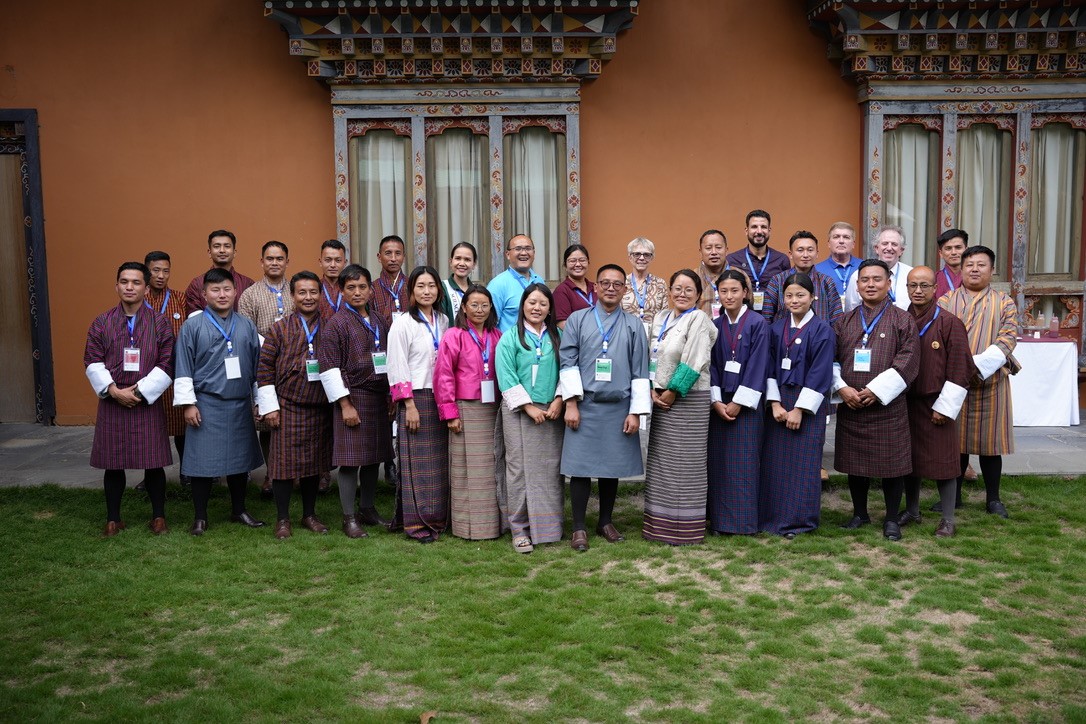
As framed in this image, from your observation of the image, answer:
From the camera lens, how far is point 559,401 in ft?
17.3

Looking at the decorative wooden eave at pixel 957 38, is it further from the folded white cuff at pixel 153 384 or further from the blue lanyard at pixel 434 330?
the folded white cuff at pixel 153 384

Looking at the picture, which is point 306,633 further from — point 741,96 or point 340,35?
point 741,96

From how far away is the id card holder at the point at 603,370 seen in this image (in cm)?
517

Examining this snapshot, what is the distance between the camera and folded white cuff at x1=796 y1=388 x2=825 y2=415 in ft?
17.2

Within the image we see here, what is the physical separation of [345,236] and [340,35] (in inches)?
69.9

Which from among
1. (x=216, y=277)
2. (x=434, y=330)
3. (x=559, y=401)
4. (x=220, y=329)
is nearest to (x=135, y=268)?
(x=216, y=277)

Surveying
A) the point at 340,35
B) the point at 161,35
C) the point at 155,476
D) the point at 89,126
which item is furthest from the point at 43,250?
the point at 155,476

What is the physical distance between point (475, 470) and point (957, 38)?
20.2ft

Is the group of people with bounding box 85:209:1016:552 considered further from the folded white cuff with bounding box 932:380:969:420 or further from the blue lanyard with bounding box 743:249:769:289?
the blue lanyard with bounding box 743:249:769:289

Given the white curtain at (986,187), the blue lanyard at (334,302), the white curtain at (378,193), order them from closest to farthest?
the blue lanyard at (334,302), the white curtain at (378,193), the white curtain at (986,187)

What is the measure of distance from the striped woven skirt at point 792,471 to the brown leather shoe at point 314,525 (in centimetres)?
265

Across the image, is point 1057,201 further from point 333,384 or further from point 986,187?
point 333,384

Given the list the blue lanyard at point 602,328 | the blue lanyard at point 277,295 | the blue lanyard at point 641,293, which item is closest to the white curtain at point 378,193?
the blue lanyard at point 277,295

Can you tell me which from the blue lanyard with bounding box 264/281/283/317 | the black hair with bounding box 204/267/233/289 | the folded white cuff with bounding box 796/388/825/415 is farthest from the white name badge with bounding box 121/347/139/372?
the folded white cuff with bounding box 796/388/825/415
